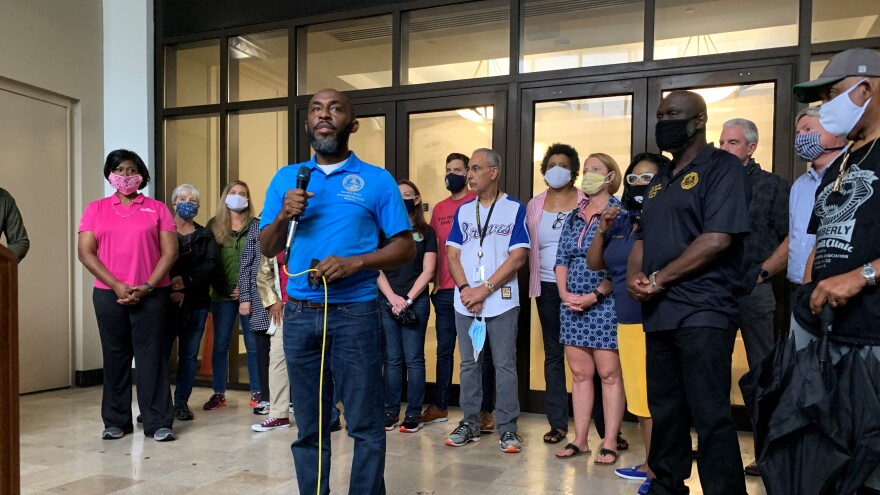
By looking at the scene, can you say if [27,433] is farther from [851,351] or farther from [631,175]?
[851,351]

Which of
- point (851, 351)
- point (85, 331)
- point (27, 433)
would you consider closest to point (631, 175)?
point (851, 351)

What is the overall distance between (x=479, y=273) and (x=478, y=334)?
0.38m

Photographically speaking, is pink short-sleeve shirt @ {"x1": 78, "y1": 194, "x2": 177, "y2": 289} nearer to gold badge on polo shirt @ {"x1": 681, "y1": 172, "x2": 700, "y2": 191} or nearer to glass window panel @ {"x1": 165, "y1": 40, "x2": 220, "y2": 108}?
glass window panel @ {"x1": 165, "y1": 40, "x2": 220, "y2": 108}

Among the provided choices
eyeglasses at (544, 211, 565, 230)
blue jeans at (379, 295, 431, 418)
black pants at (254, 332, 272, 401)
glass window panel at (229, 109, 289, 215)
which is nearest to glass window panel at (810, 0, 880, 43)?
eyeglasses at (544, 211, 565, 230)

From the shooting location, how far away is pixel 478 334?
12.9 feet

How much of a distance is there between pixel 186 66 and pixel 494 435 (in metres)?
4.49

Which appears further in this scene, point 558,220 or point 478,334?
point 558,220

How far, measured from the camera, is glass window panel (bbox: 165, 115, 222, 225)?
591 centimetres

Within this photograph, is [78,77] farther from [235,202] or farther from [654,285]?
[654,285]

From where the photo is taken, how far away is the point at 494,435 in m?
4.11

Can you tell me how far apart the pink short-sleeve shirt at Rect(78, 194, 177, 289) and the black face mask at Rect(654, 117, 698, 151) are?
10.2ft

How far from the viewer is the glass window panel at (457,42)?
4.96 meters

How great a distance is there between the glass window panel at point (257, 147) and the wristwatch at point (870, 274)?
4.62 metres

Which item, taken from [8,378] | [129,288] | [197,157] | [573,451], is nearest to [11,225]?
[129,288]
